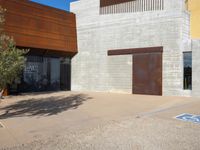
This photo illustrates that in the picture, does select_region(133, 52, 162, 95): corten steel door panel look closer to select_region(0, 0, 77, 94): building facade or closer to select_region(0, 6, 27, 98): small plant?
select_region(0, 0, 77, 94): building facade

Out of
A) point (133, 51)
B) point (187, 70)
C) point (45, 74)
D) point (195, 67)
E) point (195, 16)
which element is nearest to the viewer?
point (195, 67)

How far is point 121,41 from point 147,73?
3.44 metres

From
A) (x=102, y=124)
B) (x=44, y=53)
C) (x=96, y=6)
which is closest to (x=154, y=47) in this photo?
(x=96, y=6)

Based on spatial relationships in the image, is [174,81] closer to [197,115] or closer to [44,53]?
[197,115]

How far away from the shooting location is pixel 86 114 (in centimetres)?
1049

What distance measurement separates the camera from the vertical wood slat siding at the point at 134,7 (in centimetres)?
1856

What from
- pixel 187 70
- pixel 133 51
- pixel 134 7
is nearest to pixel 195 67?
pixel 187 70

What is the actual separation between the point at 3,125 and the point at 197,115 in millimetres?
7155

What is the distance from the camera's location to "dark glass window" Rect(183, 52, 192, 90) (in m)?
16.9

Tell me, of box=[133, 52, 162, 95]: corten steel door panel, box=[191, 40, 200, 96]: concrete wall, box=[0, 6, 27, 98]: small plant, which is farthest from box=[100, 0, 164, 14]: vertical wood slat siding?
box=[0, 6, 27, 98]: small plant

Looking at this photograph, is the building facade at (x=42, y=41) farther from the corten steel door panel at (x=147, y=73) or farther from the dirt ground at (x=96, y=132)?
the dirt ground at (x=96, y=132)

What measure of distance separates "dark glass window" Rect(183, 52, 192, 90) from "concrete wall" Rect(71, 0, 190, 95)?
26 centimetres

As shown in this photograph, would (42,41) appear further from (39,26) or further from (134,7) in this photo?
(134,7)

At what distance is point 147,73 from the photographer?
18797 mm
